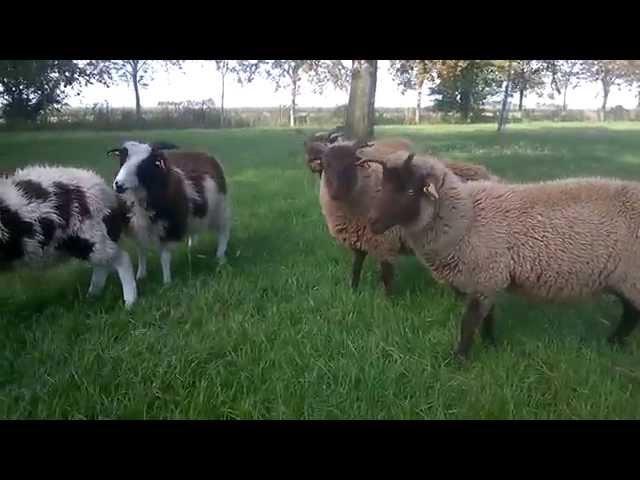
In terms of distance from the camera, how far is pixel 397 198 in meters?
2.47

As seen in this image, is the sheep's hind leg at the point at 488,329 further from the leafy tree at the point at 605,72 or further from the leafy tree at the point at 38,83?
the leafy tree at the point at 38,83

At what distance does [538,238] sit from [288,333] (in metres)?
1.35

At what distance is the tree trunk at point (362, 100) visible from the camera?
2274 millimetres

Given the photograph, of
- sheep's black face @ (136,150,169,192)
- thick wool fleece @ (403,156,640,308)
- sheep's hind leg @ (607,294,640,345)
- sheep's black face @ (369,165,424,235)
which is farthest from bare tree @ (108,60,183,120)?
sheep's hind leg @ (607,294,640,345)

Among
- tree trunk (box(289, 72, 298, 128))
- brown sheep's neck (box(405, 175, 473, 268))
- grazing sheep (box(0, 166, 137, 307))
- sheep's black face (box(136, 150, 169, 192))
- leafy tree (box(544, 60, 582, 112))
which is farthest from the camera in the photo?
sheep's black face (box(136, 150, 169, 192))

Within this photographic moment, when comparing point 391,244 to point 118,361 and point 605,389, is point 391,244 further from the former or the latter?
point 118,361

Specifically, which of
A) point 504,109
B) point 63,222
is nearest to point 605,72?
point 504,109

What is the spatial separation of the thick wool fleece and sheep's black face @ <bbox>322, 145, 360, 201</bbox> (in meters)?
0.85

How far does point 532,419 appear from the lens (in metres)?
1.90

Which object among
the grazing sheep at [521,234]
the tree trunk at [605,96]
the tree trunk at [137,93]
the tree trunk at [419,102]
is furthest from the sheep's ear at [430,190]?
the tree trunk at [137,93]

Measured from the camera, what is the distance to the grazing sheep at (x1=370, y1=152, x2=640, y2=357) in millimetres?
2441

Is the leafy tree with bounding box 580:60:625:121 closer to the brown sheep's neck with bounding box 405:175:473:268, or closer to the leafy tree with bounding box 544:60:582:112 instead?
the leafy tree with bounding box 544:60:582:112

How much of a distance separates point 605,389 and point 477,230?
924 millimetres

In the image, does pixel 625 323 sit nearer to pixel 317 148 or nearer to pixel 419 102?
pixel 419 102
